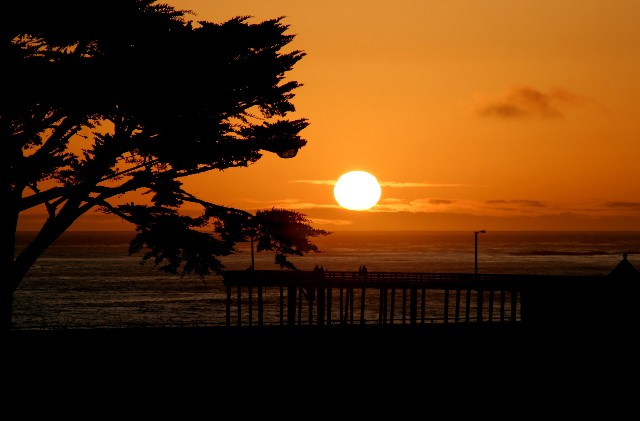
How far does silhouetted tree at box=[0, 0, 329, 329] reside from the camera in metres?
18.7

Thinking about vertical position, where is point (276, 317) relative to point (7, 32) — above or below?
below

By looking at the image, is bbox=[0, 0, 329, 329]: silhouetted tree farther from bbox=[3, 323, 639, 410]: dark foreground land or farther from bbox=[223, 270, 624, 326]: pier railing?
bbox=[223, 270, 624, 326]: pier railing

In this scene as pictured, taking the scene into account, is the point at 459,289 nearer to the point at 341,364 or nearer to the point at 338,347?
the point at 338,347

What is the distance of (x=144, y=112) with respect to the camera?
64.3 ft

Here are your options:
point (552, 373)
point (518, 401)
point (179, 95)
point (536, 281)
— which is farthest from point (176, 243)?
point (536, 281)

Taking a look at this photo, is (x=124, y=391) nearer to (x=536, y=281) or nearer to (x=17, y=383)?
(x=17, y=383)

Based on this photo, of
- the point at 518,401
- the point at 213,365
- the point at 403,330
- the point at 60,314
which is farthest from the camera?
the point at 60,314

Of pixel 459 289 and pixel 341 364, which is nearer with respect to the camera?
pixel 341 364

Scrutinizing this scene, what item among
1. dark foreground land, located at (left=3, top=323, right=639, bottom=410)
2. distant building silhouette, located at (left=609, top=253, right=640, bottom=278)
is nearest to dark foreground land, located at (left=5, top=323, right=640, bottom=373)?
dark foreground land, located at (left=3, top=323, right=639, bottom=410)

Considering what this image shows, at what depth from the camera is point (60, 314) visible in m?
87.8

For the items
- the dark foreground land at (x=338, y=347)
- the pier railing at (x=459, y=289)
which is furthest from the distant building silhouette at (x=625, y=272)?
the dark foreground land at (x=338, y=347)

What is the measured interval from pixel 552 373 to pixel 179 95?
1519 centimetres

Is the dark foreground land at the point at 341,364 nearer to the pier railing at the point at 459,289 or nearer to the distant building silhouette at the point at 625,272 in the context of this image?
the pier railing at the point at 459,289

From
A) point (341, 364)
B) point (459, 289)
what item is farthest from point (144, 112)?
point (459, 289)
